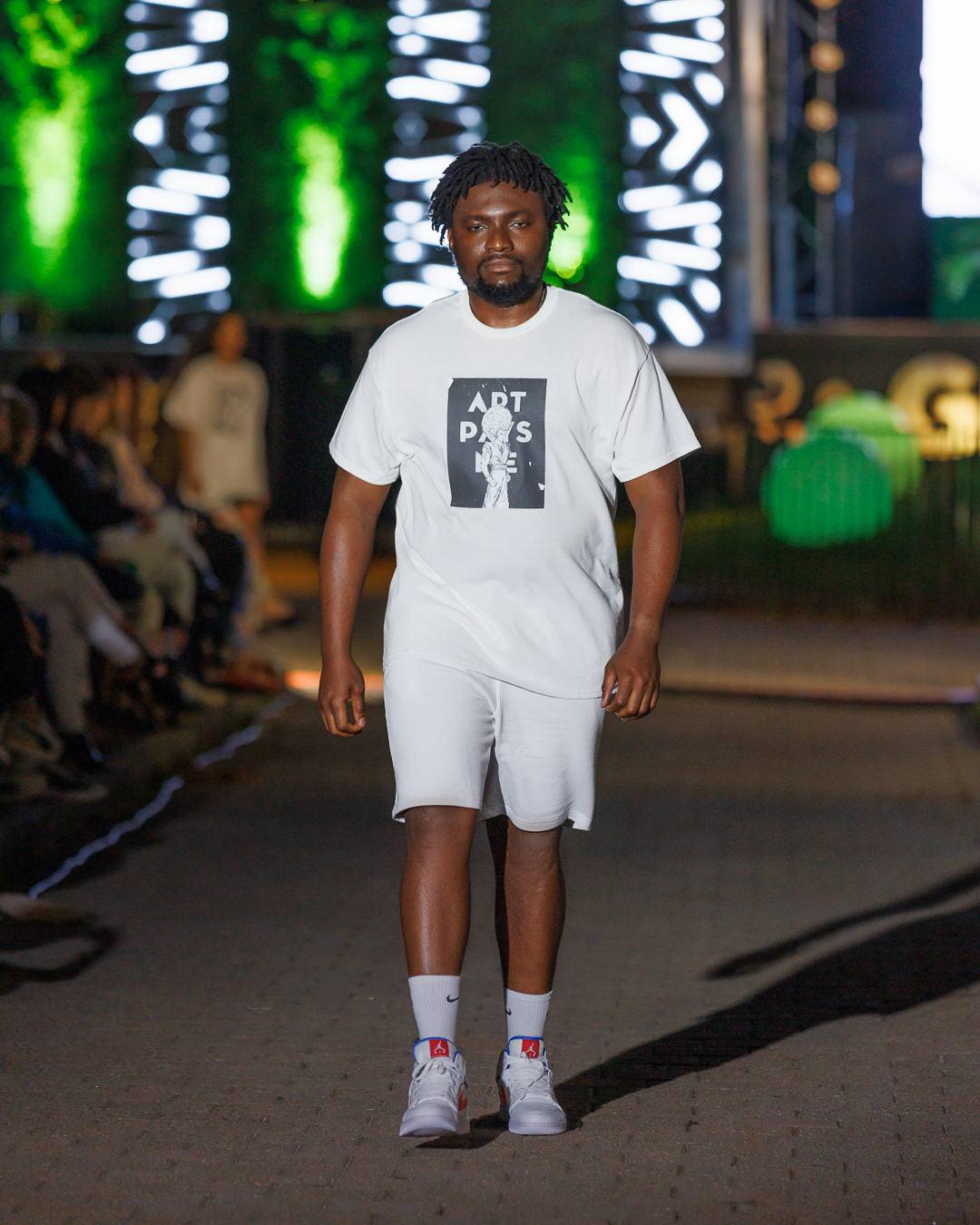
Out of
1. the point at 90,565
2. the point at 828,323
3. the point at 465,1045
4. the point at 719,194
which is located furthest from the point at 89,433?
the point at 828,323

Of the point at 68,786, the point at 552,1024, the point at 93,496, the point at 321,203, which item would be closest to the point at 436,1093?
the point at 552,1024

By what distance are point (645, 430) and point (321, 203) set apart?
74.3 ft

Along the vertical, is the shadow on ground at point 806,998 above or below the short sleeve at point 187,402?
below

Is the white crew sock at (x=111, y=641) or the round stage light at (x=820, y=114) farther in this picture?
the round stage light at (x=820, y=114)

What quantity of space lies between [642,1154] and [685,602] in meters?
14.2

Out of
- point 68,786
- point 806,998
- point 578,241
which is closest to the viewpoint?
point 806,998

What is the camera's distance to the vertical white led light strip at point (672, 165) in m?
28.4

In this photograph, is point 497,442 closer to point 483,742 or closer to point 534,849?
point 483,742

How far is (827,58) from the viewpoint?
35.8 m

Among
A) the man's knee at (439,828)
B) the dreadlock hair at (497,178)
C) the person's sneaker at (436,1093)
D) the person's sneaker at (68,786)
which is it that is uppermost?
the dreadlock hair at (497,178)

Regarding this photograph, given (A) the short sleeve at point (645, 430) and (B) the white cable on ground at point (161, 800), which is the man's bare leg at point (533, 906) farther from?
(B) the white cable on ground at point (161, 800)

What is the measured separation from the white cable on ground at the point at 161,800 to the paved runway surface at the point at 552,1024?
8 centimetres

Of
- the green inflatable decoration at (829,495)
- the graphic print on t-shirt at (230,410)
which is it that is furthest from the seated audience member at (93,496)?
the green inflatable decoration at (829,495)

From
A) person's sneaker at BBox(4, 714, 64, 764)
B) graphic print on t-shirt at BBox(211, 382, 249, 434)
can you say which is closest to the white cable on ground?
person's sneaker at BBox(4, 714, 64, 764)
